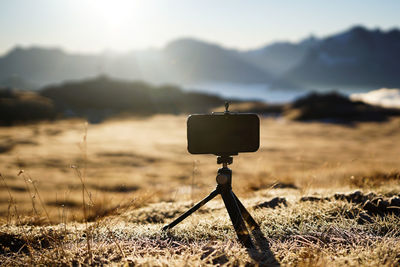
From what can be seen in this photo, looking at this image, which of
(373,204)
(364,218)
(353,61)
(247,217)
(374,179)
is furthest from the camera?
(353,61)

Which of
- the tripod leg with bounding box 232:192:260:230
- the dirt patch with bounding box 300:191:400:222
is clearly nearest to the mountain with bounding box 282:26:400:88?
the dirt patch with bounding box 300:191:400:222

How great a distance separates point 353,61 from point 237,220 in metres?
144

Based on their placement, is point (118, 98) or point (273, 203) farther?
point (118, 98)

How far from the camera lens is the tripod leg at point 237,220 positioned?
2.21 metres

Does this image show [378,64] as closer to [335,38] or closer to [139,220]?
[335,38]

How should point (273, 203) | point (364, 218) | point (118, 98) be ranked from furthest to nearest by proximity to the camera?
1. point (118, 98)
2. point (273, 203)
3. point (364, 218)

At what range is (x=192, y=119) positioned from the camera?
221 cm

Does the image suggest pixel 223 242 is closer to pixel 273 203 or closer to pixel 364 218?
pixel 273 203

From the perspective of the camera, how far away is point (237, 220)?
91.0 inches

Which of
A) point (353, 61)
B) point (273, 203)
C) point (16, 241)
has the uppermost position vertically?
point (353, 61)

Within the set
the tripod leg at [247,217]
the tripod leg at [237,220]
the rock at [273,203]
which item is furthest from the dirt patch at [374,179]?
the tripod leg at [237,220]

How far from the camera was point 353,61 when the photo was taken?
124m

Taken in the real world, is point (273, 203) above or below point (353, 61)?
below

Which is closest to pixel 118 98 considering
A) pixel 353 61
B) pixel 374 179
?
pixel 374 179
